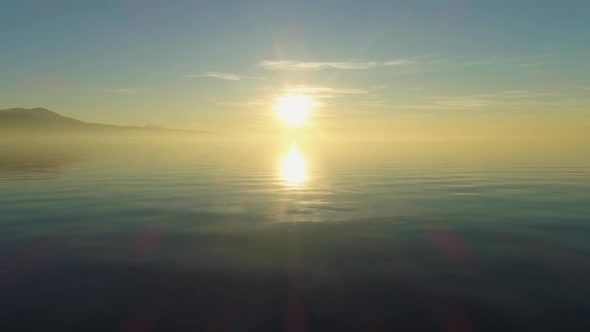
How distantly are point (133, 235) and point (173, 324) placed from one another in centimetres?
879

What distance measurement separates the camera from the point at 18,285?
447 inches

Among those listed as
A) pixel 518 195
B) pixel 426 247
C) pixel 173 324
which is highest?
pixel 518 195

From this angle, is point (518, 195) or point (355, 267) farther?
point (518, 195)

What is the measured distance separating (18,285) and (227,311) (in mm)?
6561

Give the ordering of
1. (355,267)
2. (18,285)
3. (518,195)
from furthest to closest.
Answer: (518,195)
(355,267)
(18,285)

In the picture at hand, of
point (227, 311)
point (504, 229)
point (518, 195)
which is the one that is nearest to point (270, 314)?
point (227, 311)

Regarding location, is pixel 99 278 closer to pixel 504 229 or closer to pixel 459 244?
pixel 459 244

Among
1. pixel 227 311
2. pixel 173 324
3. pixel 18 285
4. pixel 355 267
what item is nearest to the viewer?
pixel 173 324

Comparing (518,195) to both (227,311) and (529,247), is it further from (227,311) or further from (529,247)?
(227,311)

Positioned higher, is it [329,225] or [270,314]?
[329,225]

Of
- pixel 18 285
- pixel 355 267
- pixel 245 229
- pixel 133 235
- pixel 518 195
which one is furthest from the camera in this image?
pixel 518 195

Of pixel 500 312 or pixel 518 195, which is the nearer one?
pixel 500 312

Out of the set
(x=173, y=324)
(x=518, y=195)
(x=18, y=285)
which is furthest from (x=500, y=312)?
(x=518, y=195)

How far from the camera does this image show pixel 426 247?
15188mm
